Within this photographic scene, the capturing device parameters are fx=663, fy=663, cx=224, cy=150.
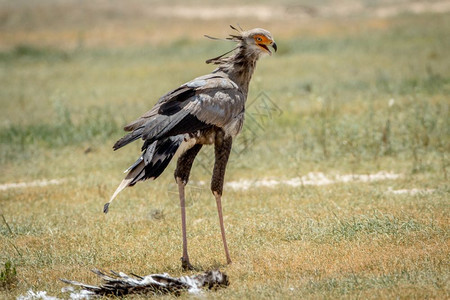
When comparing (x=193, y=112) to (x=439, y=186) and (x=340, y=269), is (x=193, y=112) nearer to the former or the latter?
(x=340, y=269)

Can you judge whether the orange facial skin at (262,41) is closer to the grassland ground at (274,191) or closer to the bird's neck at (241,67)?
the bird's neck at (241,67)

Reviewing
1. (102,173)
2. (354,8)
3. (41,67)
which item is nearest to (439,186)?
(102,173)

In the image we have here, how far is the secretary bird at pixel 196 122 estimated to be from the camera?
5949mm

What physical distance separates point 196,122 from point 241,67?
2.86ft

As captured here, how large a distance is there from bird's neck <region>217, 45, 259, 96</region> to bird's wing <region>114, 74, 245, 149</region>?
17cm

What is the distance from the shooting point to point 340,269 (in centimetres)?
566

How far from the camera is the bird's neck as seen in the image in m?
6.59

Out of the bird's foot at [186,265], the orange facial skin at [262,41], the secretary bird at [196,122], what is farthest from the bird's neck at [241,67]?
the bird's foot at [186,265]

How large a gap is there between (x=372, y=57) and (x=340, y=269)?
1598 centimetres

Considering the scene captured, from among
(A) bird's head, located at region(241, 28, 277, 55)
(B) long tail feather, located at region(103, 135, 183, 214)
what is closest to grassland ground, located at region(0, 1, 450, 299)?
(B) long tail feather, located at region(103, 135, 183, 214)

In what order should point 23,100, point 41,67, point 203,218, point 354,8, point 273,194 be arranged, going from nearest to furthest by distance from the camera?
point 203,218
point 273,194
point 23,100
point 41,67
point 354,8

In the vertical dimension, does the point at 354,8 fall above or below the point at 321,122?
above

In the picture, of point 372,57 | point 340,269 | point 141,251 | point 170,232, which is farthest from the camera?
point 372,57

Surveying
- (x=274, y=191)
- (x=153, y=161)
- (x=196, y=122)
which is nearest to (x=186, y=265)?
(x=153, y=161)
